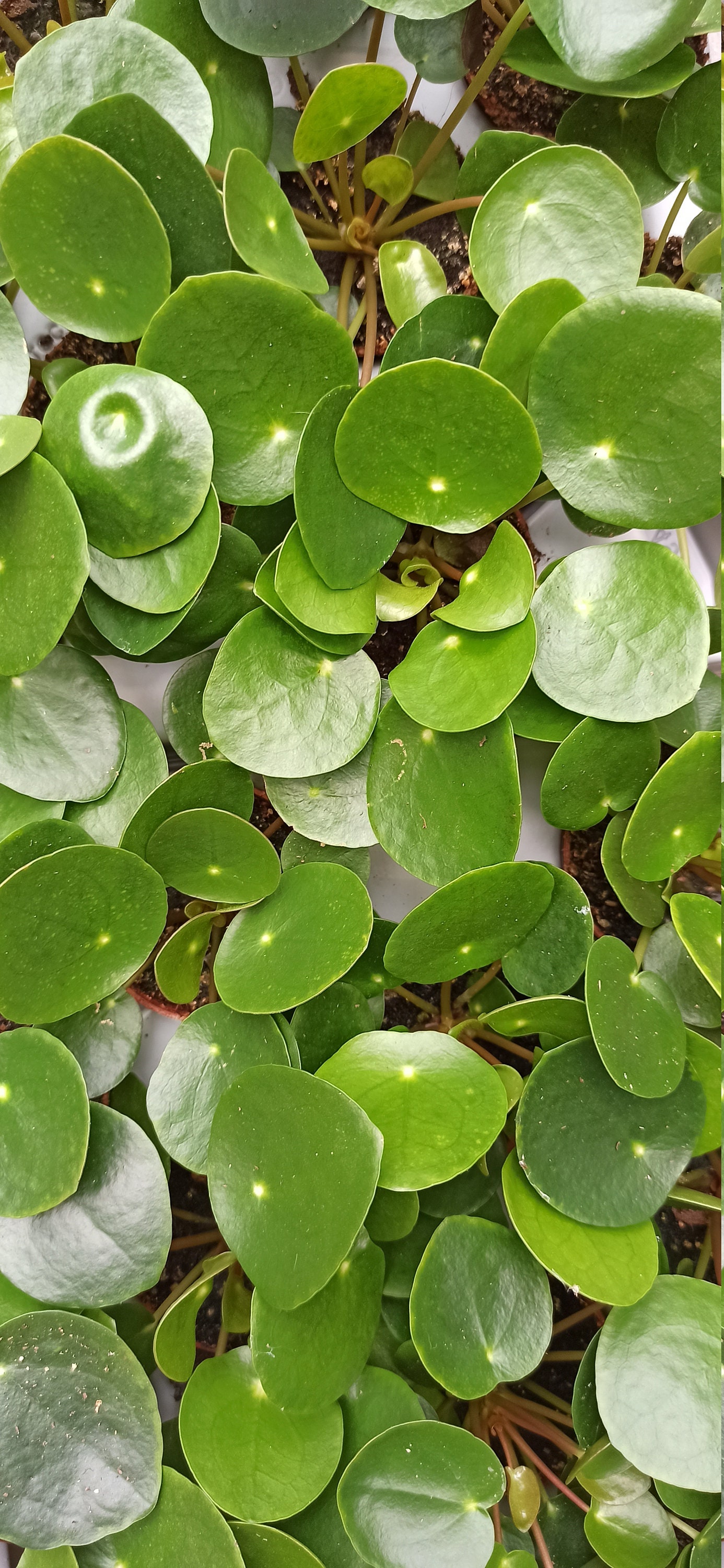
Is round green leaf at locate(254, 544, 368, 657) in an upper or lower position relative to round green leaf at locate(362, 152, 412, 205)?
lower

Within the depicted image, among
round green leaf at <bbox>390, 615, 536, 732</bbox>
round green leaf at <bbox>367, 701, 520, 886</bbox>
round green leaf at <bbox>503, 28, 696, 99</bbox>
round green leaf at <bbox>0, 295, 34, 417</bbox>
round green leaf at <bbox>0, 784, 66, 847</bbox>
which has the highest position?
round green leaf at <bbox>503, 28, 696, 99</bbox>

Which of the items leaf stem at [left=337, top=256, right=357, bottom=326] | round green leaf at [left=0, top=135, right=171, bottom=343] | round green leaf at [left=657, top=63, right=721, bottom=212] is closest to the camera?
round green leaf at [left=0, top=135, right=171, bottom=343]

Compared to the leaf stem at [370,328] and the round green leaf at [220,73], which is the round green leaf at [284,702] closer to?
the leaf stem at [370,328]

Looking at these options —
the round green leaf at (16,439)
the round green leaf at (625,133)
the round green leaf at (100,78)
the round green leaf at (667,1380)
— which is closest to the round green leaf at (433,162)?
the round green leaf at (625,133)

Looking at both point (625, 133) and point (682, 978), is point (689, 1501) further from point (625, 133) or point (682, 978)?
point (625, 133)

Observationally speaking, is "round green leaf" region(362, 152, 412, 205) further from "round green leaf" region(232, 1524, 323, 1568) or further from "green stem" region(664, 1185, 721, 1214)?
"round green leaf" region(232, 1524, 323, 1568)

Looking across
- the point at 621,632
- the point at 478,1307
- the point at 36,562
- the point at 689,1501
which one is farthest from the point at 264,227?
the point at 689,1501

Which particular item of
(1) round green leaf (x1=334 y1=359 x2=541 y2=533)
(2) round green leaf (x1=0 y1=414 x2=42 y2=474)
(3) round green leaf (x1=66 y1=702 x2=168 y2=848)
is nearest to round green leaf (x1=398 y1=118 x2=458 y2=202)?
(1) round green leaf (x1=334 y1=359 x2=541 y2=533)
